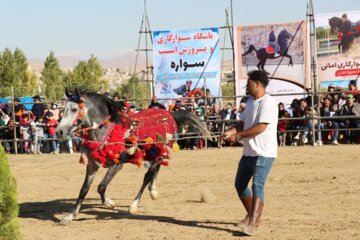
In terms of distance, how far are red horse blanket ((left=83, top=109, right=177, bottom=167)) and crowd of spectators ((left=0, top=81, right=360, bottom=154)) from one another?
747cm

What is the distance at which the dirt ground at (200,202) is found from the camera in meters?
7.97

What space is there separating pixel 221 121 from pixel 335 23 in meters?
6.27

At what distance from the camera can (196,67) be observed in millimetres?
24234

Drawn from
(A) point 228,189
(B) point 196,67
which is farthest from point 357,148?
(B) point 196,67

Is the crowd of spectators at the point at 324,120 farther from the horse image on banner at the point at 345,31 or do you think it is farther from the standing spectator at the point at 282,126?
the horse image on banner at the point at 345,31

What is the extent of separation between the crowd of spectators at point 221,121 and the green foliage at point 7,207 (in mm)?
11722

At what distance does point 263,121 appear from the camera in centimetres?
740

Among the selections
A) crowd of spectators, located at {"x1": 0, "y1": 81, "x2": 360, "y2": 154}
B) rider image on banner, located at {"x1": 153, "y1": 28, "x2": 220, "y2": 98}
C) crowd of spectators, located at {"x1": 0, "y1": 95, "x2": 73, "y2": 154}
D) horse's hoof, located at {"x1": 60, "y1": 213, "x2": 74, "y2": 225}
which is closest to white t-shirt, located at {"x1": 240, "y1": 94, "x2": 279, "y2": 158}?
horse's hoof, located at {"x1": 60, "y1": 213, "x2": 74, "y2": 225}

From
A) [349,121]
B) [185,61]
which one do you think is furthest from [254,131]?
[185,61]

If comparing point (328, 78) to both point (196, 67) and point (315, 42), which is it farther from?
point (196, 67)

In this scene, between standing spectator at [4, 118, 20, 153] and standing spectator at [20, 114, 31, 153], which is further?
standing spectator at [4, 118, 20, 153]

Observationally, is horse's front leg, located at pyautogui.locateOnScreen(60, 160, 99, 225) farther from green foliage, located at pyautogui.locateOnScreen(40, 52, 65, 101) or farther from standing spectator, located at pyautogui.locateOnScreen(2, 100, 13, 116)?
green foliage, located at pyautogui.locateOnScreen(40, 52, 65, 101)

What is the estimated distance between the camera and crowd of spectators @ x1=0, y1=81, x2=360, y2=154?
18.6m

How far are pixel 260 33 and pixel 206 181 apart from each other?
11.9 metres
